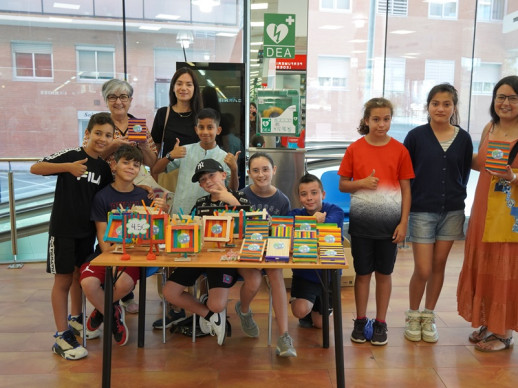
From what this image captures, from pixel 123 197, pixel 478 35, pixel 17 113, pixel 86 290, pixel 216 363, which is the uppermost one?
pixel 478 35

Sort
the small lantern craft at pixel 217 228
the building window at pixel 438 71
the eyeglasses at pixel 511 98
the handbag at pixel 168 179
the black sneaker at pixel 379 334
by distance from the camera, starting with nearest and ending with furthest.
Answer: the small lantern craft at pixel 217 228 → the eyeglasses at pixel 511 98 → the black sneaker at pixel 379 334 → the handbag at pixel 168 179 → the building window at pixel 438 71

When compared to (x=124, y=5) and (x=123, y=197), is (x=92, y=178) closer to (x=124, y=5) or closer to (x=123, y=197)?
(x=123, y=197)

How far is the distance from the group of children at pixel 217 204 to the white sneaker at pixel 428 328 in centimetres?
29

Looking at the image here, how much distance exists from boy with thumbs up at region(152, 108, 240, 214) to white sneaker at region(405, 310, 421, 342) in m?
1.48

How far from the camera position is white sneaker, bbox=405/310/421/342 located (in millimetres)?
3174

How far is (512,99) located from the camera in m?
2.80

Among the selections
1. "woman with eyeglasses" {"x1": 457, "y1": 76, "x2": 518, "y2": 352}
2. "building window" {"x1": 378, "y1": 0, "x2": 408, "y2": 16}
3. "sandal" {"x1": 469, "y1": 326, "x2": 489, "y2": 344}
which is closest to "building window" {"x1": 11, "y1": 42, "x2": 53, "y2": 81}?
"building window" {"x1": 378, "y1": 0, "x2": 408, "y2": 16}

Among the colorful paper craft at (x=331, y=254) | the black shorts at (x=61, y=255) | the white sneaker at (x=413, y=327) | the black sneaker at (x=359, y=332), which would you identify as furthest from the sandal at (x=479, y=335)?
the black shorts at (x=61, y=255)

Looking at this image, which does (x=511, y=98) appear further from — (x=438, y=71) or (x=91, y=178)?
(x=438, y=71)

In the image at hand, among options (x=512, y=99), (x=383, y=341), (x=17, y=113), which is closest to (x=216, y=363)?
(x=383, y=341)

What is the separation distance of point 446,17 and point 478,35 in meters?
0.46

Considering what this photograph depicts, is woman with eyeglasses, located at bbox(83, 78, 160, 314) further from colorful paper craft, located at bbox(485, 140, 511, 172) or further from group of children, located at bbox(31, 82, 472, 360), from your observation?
colorful paper craft, located at bbox(485, 140, 511, 172)

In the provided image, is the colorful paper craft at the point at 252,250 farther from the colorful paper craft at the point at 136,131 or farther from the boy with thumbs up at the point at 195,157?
the colorful paper craft at the point at 136,131

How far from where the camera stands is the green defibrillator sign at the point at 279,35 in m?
3.89
